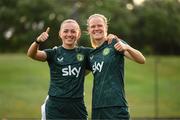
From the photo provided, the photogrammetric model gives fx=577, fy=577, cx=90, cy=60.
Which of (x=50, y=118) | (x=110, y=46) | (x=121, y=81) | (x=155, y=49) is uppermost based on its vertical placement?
(x=155, y=49)

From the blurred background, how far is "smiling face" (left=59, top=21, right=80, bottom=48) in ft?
34.1

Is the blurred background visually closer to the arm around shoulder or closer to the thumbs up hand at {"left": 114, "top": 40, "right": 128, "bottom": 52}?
the arm around shoulder

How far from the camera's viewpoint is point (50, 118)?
5914mm

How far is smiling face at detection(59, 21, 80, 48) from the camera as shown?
5.86m

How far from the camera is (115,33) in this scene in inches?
1519

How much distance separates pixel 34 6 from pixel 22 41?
266 cm

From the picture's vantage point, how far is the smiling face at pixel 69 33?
231 inches

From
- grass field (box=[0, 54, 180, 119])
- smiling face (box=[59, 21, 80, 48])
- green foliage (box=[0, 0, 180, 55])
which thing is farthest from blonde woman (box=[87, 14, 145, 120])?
green foliage (box=[0, 0, 180, 55])

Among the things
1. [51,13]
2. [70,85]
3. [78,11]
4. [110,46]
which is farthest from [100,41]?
[51,13]

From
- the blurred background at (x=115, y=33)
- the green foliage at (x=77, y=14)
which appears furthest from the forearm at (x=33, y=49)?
the green foliage at (x=77, y=14)

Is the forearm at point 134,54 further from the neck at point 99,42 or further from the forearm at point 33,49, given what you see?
the forearm at point 33,49

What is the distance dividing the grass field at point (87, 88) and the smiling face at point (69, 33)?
8.62 metres

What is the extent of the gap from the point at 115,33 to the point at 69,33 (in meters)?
32.8

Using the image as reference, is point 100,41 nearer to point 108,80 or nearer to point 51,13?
point 108,80
